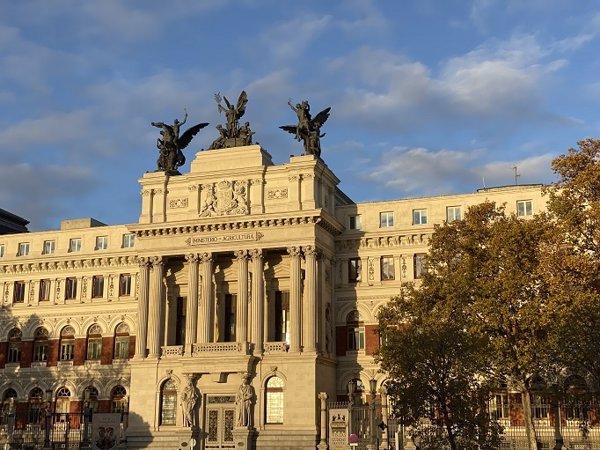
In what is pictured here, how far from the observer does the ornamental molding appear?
2832 inches

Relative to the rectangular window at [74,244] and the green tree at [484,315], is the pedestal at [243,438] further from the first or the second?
the rectangular window at [74,244]

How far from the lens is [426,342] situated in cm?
4656

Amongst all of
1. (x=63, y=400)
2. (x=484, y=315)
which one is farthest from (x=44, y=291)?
(x=484, y=315)

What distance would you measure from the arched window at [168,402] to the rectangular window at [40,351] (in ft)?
50.8

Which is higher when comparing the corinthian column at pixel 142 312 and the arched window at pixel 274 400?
the corinthian column at pixel 142 312

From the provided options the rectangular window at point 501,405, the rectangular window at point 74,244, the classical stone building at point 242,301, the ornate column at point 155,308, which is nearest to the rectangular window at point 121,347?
the classical stone building at point 242,301

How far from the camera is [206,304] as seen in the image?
207 feet

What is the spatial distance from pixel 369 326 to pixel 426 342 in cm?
1831

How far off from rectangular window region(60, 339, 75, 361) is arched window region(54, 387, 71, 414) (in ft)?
8.68

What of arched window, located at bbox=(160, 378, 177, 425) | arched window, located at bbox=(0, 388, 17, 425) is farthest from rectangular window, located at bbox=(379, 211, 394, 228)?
arched window, located at bbox=(0, 388, 17, 425)

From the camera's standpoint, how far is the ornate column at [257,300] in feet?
201

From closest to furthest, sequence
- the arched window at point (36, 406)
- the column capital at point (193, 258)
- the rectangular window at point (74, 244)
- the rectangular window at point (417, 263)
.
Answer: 1. the column capital at point (193, 258)
2. the rectangular window at point (417, 263)
3. the arched window at point (36, 406)
4. the rectangular window at point (74, 244)

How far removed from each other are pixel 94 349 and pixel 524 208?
37435 millimetres

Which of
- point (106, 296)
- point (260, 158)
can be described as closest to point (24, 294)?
point (106, 296)
